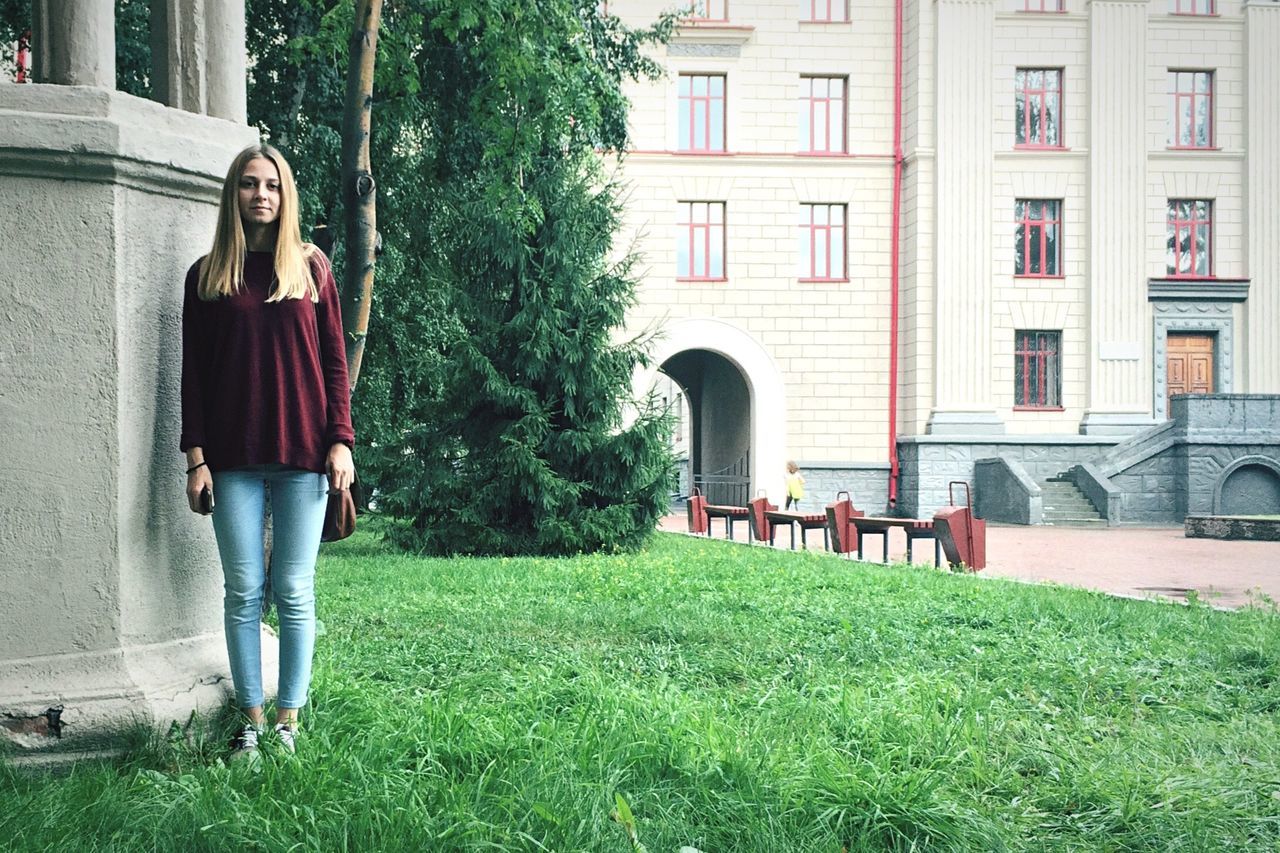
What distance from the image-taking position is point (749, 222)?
27.8 m

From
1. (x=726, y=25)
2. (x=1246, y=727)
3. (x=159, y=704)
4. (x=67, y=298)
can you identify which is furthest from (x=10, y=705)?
(x=726, y=25)

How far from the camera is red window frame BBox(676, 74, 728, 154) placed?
27969 mm

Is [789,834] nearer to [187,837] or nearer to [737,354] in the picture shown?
[187,837]

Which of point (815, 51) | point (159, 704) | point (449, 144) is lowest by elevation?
point (159, 704)

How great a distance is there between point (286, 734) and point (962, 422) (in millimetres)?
24981

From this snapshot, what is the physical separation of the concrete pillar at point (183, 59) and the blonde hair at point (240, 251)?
0.58 meters

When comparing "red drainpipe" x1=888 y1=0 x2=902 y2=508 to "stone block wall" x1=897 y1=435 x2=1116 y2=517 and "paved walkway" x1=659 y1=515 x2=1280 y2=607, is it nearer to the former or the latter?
"stone block wall" x1=897 y1=435 x2=1116 y2=517

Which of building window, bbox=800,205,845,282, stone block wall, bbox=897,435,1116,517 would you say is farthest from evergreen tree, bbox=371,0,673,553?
building window, bbox=800,205,845,282

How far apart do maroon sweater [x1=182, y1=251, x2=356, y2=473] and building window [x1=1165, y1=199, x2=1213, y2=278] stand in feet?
93.0

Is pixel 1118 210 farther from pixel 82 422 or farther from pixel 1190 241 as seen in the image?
pixel 82 422

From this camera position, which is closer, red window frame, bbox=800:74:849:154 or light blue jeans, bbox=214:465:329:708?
light blue jeans, bbox=214:465:329:708

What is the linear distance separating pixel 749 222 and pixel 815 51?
176 inches

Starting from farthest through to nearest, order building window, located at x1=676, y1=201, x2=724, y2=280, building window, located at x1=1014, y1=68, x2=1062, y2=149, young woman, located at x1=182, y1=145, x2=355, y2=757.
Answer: building window, located at x1=676, y1=201, x2=724, y2=280
building window, located at x1=1014, y1=68, x2=1062, y2=149
young woman, located at x1=182, y1=145, x2=355, y2=757

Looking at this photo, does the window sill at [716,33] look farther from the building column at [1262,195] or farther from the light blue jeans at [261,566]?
the light blue jeans at [261,566]
